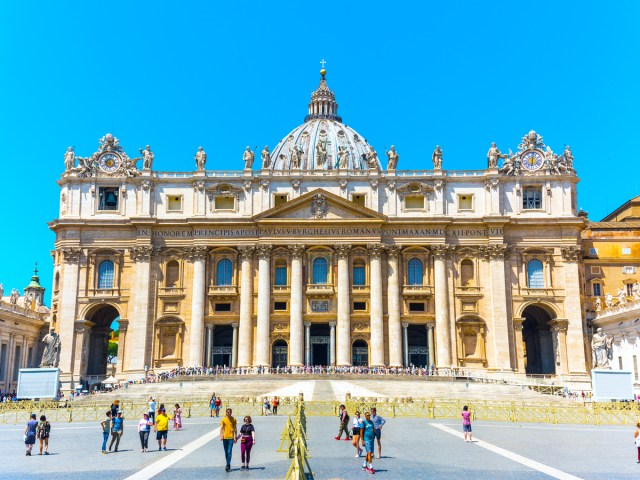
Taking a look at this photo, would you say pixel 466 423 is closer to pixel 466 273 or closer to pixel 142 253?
pixel 466 273

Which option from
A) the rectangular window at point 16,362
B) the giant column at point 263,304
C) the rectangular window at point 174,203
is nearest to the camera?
the giant column at point 263,304

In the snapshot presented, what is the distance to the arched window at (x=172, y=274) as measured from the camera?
233ft

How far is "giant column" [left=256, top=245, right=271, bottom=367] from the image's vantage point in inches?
2672

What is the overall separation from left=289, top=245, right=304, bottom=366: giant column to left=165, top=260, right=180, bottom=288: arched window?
37.5 feet

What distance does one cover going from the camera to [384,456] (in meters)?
23.2

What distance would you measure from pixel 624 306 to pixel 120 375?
4538cm

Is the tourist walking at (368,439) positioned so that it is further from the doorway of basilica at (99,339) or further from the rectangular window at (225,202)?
the doorway of basilica at (99,339)

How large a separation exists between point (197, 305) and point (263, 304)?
20.7 feet

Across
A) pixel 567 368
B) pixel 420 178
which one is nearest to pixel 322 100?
pixel 420 178

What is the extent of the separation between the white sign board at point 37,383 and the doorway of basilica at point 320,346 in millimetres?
26524

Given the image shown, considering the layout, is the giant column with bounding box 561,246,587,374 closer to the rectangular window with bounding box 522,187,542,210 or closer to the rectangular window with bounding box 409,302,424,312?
the rectangular window with bounding box 522,187,542,210

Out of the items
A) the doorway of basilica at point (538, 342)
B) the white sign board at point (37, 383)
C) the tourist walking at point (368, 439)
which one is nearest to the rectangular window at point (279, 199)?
the doorway of basilica at point (538, 342)

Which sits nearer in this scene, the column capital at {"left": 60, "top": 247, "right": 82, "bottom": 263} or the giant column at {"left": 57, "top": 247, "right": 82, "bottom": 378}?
the giant column at {"left": 57, "top": 247, "right": 82, "bottom": 378}

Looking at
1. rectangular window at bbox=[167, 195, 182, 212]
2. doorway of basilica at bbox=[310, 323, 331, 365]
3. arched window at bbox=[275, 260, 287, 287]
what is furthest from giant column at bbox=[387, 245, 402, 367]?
rectangular window at bbox=[167, 195, 182, 212]
